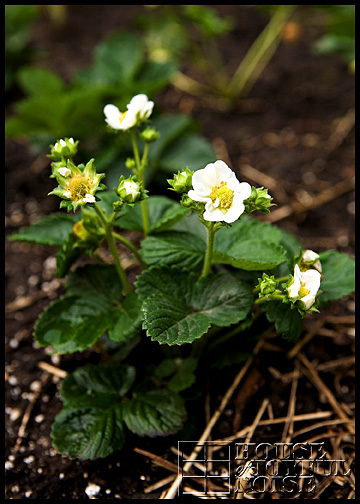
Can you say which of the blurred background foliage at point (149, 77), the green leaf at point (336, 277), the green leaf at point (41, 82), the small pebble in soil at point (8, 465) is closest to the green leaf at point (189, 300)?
the green leaf at point (336, 277)

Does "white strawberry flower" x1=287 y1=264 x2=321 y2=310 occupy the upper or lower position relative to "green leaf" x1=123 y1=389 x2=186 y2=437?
upper

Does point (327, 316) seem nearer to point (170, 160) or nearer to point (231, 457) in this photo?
point (231, 457)

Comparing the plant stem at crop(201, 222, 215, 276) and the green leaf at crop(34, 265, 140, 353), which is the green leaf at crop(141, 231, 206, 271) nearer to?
the plant stem at crop(201, 222, 215, 276)

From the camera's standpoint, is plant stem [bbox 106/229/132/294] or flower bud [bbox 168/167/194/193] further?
plant stem [bbox 106/229/132/294]

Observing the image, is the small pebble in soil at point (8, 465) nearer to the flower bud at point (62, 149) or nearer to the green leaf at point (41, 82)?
the flower bud at point (62, 149)

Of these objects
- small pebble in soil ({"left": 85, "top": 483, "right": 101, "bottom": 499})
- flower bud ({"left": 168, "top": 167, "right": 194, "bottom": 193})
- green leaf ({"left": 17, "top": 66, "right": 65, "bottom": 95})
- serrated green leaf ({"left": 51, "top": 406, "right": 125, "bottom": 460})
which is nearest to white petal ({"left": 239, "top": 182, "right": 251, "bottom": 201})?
flower bud ({"left": 168, "top": 167, "right": 194, "bottom": 193})

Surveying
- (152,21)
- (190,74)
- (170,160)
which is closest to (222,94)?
(190,74)
